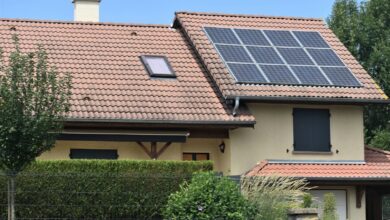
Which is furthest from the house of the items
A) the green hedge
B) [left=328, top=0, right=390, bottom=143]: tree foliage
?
[left=328, top=0, right=390, bottom=143]: tree foliage

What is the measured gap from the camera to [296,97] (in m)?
27.0

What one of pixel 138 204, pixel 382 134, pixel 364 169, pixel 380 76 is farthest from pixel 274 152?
pixel 380 76

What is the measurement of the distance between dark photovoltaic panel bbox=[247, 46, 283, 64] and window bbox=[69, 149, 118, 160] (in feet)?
18.8

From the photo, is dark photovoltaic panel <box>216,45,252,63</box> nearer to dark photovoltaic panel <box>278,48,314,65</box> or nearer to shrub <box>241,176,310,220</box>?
dark photovoltaic panel <box>278,48,314,65</box>

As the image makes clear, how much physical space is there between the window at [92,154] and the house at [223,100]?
0.03 meters

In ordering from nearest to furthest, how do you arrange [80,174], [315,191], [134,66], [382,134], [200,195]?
[200,195] → [80,174] → [315,191] → [134,66] → [382,134]

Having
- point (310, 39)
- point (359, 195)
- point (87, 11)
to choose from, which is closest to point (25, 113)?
point (359, 195)

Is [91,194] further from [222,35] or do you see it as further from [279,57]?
[222,35]

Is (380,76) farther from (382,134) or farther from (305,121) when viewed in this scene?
(305,121)

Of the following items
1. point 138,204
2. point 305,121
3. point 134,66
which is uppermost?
point 134,66

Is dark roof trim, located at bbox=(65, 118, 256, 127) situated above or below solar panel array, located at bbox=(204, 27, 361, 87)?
below

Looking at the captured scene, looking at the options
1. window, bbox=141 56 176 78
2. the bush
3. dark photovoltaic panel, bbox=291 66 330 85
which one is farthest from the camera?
dark photovoltaic panel, bbox=291 66 330 85

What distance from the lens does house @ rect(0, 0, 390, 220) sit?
84.0 feet

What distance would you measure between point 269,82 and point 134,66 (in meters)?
4.19
